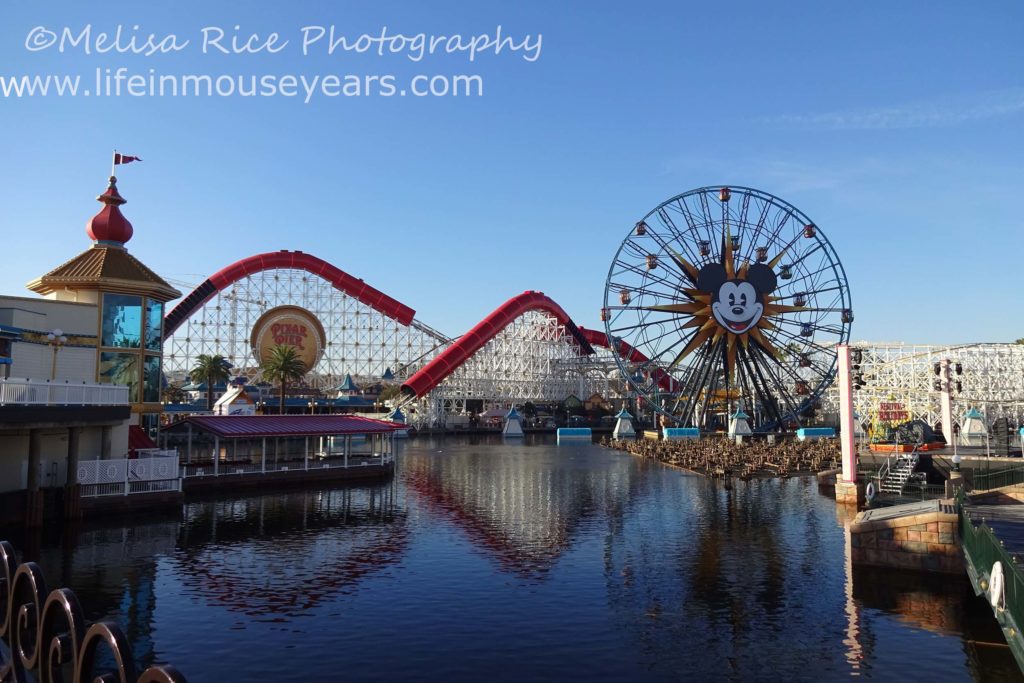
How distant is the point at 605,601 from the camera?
685 inches

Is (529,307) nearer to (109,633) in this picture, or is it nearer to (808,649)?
(808,649)

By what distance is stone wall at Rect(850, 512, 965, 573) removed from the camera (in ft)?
61.1

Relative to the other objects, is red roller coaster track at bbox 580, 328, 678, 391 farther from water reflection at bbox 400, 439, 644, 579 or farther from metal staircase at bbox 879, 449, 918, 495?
metal staircase at bbox 879, 449, 918, 495

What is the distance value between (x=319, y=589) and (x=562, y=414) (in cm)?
8531

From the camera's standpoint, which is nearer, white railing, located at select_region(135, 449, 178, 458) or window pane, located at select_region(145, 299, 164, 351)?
white railing, located at select_region(135, 449, 178, 458)

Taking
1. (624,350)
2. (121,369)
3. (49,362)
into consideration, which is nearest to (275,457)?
(121,369)

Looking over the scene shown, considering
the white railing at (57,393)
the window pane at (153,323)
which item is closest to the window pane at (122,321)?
the window pane at (153,323)

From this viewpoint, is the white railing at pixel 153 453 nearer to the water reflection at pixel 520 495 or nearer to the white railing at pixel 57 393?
the white railing at pixel 57 393

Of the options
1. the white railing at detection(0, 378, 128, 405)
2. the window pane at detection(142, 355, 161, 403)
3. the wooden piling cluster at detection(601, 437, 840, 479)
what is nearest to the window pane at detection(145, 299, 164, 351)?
the window pane at detection(142, 355, 161, 403)

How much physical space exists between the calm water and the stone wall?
1.69ft

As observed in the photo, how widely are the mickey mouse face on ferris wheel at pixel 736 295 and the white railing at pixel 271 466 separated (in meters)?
31.9

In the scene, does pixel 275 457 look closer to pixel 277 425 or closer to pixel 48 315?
pixel 277 425

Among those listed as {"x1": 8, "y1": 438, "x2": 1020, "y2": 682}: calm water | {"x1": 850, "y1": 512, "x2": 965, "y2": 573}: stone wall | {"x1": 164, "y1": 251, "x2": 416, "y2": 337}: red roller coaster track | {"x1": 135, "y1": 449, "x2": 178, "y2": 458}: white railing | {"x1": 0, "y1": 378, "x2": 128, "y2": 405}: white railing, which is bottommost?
{"x1": 8, "y1": 438, "x2": 1020, "y2": 682}: calm water

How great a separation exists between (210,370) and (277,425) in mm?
40922
